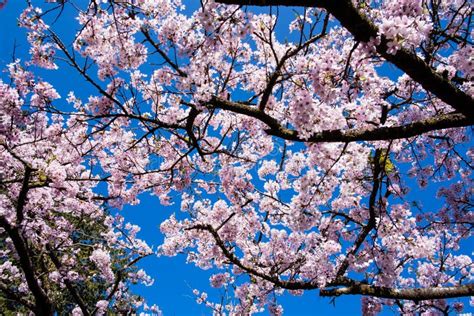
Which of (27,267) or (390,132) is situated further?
(27,267)

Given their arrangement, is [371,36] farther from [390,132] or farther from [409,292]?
[409,292]

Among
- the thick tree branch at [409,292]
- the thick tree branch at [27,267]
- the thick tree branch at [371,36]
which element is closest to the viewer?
the thick tree branch at [371,36]

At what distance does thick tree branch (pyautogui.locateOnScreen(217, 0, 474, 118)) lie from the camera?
10.9 ft

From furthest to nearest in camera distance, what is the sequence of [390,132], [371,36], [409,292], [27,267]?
[27,267] < [409,292] < [390,132] < [371,36]

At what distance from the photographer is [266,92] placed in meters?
4.39

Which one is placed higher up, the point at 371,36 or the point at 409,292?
the point at 371,36

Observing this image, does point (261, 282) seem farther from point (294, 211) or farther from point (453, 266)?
point (453, 266)

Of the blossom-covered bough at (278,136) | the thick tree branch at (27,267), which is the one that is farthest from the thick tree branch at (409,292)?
the thick tree branch at (27,267)

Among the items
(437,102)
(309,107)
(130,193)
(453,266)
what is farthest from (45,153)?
(453,266)

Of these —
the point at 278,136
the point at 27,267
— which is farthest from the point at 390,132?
the point at 27,267

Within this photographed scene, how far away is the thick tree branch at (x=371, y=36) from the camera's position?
3.31 m

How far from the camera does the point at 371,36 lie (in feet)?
10.7

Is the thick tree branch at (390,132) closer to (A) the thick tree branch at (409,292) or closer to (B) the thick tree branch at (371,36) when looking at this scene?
(B) the thick tree branch at (371,36)

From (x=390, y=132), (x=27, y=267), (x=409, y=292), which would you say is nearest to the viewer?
(x=390, y=132)
